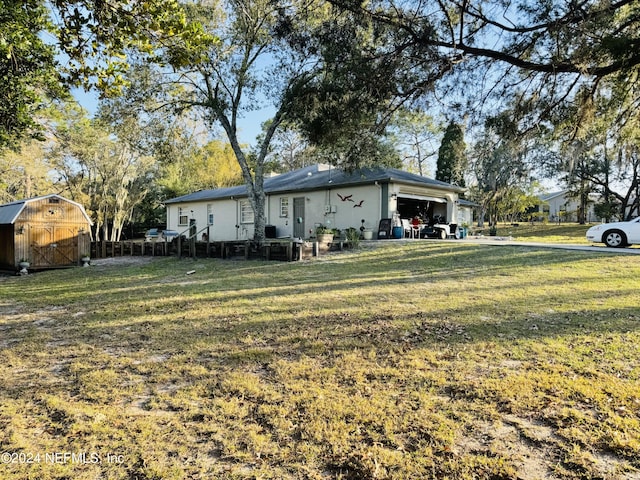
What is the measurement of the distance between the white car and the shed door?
20.5m

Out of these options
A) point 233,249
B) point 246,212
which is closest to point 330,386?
point 233,249

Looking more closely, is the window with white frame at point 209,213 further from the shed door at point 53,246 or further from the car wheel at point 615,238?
the car wheel at point 615,238

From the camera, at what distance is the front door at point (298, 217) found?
19.6 m

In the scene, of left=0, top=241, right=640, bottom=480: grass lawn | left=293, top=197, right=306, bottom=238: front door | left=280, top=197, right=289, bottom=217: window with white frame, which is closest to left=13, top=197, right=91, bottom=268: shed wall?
left=280, top=197, right=289, bottom=217: window with white frame

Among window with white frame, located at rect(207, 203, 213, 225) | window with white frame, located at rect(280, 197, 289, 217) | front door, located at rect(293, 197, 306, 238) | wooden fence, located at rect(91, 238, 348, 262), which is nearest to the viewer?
wooden fence, located at rect(91, 238, 348, 262)

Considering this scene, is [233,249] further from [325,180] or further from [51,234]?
[51,234]

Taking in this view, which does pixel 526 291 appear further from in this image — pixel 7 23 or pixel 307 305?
pixel 7 23

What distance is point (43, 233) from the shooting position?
16.3m

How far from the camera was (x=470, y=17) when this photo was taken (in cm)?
577

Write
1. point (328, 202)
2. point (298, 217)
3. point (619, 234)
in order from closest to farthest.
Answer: point (619, 234) → point (328, 202) → point (298, 217)

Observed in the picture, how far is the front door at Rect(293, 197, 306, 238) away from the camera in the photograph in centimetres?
1963

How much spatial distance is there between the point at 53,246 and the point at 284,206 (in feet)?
34.2

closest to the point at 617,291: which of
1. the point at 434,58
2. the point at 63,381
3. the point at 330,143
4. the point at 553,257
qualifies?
the point at 553,257

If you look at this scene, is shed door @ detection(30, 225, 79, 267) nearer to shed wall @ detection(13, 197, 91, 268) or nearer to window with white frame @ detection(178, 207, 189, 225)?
shed wall @ detection(13, 197, 91, 268)
